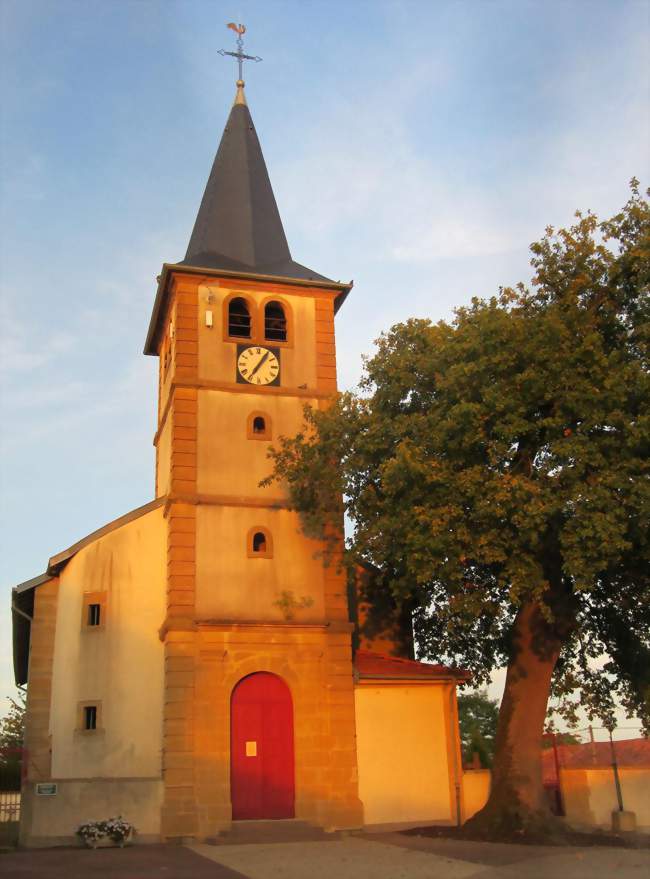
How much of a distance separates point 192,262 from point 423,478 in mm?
10926

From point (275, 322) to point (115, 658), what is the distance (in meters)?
9.68

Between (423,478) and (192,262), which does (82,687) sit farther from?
(192,262)

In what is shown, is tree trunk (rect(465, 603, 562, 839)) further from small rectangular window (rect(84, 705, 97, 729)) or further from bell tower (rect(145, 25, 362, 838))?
small rectangular window (rect(84, 705, 97, 729))

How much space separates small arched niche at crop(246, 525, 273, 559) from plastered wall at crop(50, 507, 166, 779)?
2.06 meters

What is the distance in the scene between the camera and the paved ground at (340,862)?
14.1m

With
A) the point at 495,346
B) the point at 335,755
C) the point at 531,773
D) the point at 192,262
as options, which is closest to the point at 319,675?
the point at 335,755

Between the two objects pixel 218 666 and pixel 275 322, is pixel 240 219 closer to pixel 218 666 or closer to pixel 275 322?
pixel 275 322

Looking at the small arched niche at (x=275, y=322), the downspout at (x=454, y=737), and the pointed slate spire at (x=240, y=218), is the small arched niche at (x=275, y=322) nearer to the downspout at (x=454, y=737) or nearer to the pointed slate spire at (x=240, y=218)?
the pointed slate spire at (x=240, y=218)

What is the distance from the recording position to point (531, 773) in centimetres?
1872

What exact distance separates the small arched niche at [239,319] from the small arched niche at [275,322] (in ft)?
1.58

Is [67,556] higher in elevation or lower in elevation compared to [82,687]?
higher

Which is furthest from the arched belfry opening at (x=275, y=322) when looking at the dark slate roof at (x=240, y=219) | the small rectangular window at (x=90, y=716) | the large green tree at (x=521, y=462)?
the small rectangular window at (x=90, y=716)

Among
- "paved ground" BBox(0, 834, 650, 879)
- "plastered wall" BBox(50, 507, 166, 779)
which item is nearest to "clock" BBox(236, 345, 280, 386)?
"plastered wall" BBox(50, 507, 166, 779)

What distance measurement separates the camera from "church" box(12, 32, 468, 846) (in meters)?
20.5
